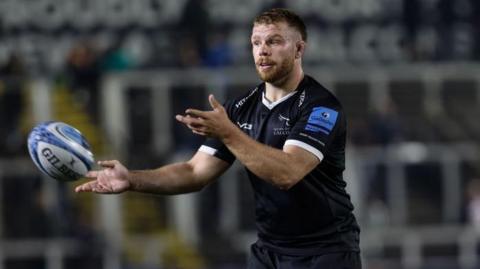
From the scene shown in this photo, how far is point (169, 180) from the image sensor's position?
795cm

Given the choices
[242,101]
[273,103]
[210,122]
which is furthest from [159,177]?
[210,122]

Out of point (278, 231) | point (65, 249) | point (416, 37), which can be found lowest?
point (65, 249)

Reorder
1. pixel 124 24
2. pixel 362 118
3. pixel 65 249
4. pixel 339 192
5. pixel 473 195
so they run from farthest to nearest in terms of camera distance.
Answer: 1. pixel 124 24
2. pixel 362 118
3. pixel 473 195
4. pixel 65 249
5. pixel 339 192

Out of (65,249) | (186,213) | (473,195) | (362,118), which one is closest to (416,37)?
(362,118)

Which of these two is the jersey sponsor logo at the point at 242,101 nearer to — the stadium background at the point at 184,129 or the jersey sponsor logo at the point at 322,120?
the jersey sponsor logo at the point at 322,120

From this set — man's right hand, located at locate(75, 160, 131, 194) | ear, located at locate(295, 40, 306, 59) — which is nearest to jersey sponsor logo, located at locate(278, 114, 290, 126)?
ear, located at locate(295, 40, 306, 59)

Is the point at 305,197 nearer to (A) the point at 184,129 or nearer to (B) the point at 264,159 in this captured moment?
(B) the point at 264,159

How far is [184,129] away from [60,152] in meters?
9.21

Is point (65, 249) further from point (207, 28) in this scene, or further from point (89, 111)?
point (207, 28)

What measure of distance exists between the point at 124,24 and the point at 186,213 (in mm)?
4013

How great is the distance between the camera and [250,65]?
18.8m

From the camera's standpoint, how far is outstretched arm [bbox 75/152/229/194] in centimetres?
740

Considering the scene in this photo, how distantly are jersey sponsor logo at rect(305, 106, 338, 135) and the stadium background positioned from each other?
8537 mm

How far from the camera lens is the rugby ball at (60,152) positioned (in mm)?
7727
